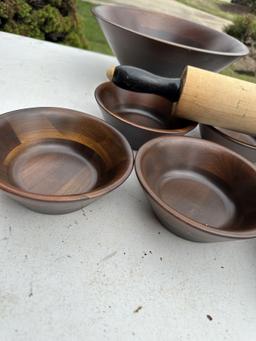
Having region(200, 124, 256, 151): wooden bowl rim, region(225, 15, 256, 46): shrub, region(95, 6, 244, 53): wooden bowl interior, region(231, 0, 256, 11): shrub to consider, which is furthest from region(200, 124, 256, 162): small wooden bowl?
region(231, 0, 256, 11): shrub

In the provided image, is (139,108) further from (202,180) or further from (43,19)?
(43,19)

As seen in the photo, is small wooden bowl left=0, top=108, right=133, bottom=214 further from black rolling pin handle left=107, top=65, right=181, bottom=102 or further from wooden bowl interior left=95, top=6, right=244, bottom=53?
wooden bowl interior left=95, top=6, right=244, bottom=53

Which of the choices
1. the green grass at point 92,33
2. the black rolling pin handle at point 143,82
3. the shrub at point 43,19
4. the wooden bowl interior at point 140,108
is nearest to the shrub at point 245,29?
the green grass at point 92,33

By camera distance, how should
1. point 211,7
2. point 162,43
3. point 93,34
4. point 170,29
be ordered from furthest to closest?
point 211,7
point 93,34
point 170,29
point 162,43

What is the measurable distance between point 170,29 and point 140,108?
12.5 inches

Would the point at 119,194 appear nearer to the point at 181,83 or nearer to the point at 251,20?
the point at 181,83

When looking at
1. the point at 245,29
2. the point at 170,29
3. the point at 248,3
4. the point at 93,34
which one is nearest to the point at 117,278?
the point at 170,29

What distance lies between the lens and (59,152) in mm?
600

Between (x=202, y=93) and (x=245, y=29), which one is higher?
(x=202, y=93)

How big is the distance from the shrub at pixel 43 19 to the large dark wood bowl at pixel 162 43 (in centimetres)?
63

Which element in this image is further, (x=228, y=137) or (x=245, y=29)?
(x=245, y=29)

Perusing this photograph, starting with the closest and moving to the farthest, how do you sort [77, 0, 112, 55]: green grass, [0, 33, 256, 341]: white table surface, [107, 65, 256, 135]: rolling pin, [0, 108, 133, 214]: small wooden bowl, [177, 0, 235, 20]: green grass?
1. [0, 33, 256, 341]: white table surface
2. [0, 108, 133, 214]: small wooden bowl
3. [107, 65, 256, 135]: rolling pin
4. [77, 0, 112, 55]: green grass
5. [177, 0, 235, 20]: green grass

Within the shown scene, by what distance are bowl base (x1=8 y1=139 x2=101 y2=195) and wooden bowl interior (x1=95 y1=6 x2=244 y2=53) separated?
0.44 meters

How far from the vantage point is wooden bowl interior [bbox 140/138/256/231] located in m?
0.54
